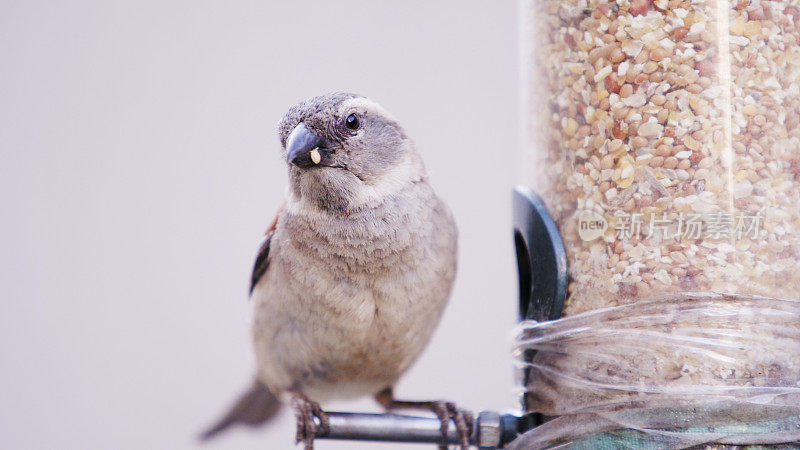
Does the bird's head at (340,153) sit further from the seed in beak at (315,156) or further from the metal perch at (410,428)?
the metal perch at (410,428)

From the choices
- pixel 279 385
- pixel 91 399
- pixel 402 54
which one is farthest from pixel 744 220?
pixel 91 399

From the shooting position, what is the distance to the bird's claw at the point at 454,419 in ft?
5.66

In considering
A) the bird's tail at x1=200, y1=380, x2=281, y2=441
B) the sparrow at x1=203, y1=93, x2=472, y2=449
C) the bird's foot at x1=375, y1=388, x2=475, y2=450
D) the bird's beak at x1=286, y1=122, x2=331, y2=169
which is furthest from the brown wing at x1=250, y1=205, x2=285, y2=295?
the bird's tail at x1=200, y1=380, x2=281, y2=441

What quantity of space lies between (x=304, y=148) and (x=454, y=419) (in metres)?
0.74

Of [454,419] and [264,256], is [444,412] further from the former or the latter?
[264,256]

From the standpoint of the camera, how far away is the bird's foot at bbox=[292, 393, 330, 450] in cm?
167

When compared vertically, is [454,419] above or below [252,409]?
above

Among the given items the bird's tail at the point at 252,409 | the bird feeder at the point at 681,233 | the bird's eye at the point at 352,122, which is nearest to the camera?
the bird feeder at the point at 681,233

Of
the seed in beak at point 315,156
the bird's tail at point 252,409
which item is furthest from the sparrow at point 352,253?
the bird's tail at point 252,409

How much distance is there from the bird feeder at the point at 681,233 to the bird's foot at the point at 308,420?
45 centimetres

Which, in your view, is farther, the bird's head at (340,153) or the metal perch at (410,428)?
the bird's head at (340,153)

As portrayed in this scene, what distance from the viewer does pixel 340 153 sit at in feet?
6.01

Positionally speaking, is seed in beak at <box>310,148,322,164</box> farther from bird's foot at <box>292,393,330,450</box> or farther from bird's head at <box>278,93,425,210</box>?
bird's foot at <box>292,393,330,450</box>

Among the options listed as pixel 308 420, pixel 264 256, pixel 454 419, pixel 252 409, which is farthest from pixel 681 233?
pixel 252 409
